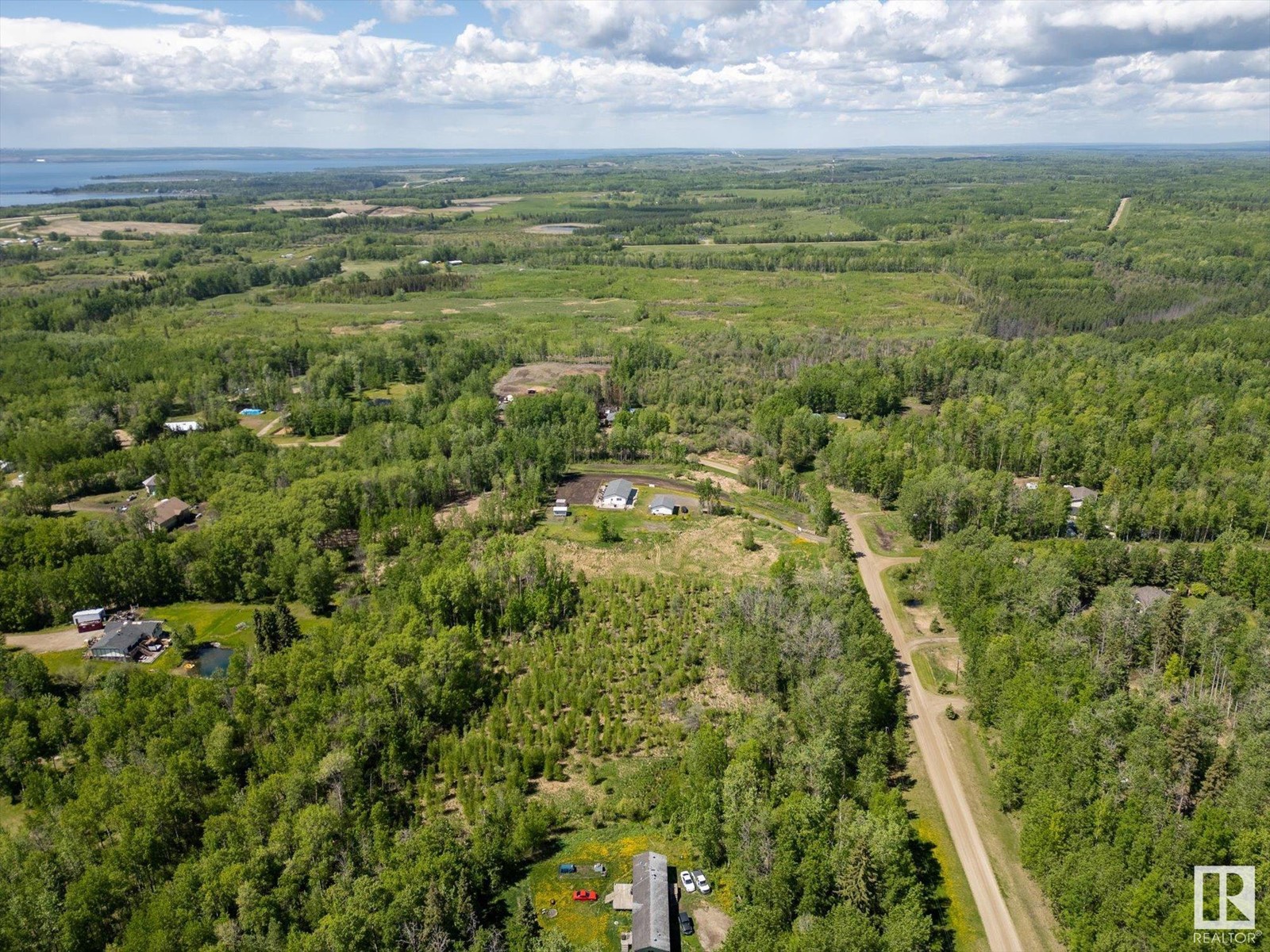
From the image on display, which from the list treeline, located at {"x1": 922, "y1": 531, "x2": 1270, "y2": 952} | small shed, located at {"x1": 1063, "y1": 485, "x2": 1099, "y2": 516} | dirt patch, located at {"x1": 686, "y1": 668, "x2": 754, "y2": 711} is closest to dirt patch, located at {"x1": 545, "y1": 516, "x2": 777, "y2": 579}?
dirt patch, located at {"x1": 686, "y1": 668, "x2": 754, "y2": 711}

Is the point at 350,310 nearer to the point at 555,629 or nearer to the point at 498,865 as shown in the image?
the point at 555,629

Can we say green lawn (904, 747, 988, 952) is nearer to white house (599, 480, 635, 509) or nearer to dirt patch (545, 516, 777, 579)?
dirt patch (545, 516, 777, 579)

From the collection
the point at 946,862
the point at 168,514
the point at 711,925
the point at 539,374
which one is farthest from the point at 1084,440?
the point at 168,514

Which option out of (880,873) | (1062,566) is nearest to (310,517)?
(880,873)

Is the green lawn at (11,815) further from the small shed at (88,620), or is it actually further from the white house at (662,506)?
the white house at (662,506)

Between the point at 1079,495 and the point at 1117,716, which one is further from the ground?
the point at 1117,716

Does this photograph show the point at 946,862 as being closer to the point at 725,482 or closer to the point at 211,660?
the point at 211,660
